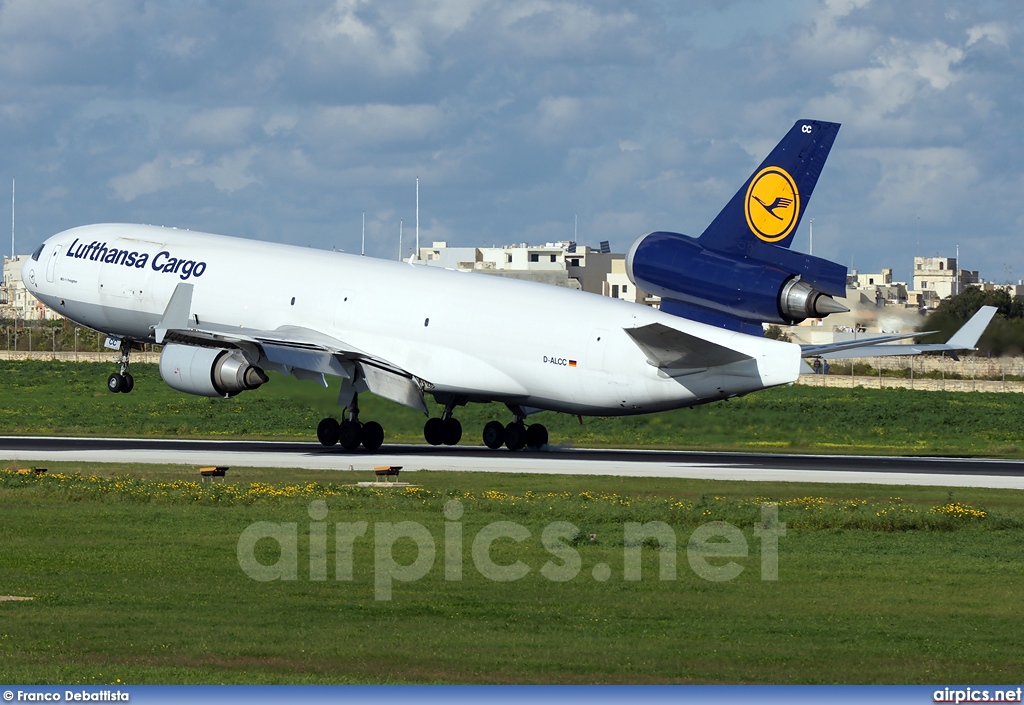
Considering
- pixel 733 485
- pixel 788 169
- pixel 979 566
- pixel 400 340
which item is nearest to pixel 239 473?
Answer: pixel 400 340

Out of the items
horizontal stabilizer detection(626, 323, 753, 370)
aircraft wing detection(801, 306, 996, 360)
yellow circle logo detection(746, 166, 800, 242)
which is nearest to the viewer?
aircraft wing detection(801, 306, 996, 360)

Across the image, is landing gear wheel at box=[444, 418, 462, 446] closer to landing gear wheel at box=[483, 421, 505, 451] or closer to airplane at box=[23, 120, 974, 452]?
airplane at box=[23, 120, 974, 452]

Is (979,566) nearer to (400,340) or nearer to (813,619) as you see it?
(813,619)

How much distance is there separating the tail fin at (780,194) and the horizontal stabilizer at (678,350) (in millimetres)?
2780

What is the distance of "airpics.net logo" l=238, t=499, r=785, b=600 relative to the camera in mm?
24047

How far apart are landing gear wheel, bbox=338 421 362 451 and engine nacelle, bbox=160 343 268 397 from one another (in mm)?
3578

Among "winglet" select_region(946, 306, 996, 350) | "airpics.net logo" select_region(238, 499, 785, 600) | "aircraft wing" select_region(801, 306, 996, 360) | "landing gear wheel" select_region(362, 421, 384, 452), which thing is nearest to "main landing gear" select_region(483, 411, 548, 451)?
"landing gear wheel" select_region(362, 421, 384, 452)

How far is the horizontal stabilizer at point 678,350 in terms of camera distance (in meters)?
41.2

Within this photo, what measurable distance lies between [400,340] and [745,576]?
2508cm

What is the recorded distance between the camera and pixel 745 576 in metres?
24.2

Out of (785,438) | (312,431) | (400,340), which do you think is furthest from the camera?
(312,431)

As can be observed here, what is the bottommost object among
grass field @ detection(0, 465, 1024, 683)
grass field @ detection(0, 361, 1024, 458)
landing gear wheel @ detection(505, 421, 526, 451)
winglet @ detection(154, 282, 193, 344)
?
grass field @ detection(0, 465, 1024, 683)

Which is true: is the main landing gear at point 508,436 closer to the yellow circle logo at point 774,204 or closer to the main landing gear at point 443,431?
the main landing gear at point 443,431

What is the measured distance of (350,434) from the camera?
4878 cm
